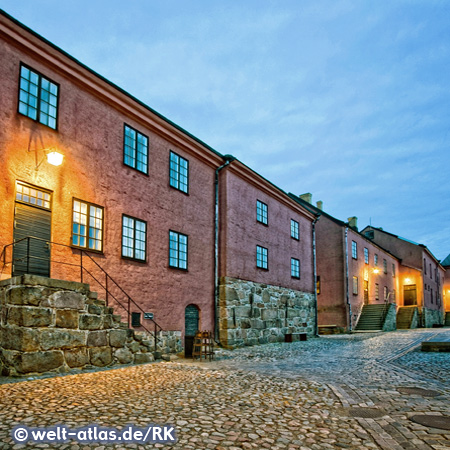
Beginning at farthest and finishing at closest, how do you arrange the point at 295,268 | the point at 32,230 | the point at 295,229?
the point at 295,229 → the point at 295,268 → the point at 32,230

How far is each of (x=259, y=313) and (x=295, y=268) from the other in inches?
217

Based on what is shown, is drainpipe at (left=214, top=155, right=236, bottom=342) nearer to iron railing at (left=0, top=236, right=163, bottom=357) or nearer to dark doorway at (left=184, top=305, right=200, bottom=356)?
dark doorway at (left=184, top=305, right=200, bottom=356)

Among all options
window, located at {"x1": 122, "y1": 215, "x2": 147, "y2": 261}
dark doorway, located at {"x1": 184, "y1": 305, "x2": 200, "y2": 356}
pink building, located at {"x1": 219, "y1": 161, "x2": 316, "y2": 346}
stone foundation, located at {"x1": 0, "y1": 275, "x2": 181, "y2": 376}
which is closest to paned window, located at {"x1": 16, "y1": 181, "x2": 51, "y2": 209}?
stone foundation, located at {"x1": 0, "y1": 275, "x2": 181, "y2": 376}

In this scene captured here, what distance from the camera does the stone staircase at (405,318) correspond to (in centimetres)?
3612

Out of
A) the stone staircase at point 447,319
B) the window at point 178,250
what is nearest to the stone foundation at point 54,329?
the window at point 178,250

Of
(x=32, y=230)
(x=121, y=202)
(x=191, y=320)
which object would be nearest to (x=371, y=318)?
(x=191, y=320)

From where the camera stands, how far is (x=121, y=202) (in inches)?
529

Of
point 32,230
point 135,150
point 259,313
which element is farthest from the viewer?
point 259,313

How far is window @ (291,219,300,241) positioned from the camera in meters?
24.5

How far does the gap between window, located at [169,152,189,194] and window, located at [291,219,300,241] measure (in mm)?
9627

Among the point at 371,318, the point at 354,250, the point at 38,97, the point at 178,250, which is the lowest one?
the point at 371,318

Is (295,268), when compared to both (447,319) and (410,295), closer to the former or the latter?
(410,295)

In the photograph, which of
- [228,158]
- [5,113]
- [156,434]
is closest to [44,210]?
[5,113]

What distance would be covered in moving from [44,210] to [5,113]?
2.56 m
